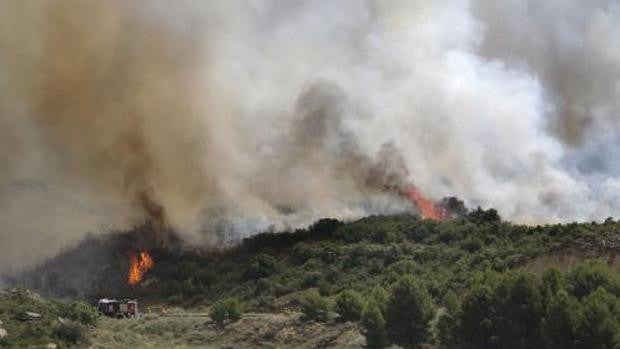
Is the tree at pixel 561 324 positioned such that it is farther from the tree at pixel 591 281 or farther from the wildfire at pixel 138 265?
the wildfire at pixel 138 265

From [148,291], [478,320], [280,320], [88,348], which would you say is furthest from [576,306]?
[148,291]

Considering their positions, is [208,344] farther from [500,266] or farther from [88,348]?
[500,266]

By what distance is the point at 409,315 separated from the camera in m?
54.7

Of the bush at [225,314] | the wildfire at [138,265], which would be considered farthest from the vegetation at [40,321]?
the wildfire at [138,265]

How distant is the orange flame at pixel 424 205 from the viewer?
110 metres

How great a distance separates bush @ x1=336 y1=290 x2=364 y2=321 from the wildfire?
4158cm

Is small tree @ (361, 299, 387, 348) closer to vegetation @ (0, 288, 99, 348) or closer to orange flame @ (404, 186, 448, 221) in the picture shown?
vegetation @ (0, 288, 99, 348)

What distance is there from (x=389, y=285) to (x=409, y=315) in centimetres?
1949

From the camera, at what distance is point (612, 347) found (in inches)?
1651

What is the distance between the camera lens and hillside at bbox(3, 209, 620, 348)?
48000 millimetres

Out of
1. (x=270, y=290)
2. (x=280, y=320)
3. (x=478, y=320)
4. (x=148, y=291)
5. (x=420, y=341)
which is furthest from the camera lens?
(x=148, y=291)

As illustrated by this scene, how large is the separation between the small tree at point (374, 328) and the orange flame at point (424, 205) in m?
55.9

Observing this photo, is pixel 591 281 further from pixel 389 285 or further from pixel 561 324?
pixel 389 285

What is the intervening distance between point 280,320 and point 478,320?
19.5 m
